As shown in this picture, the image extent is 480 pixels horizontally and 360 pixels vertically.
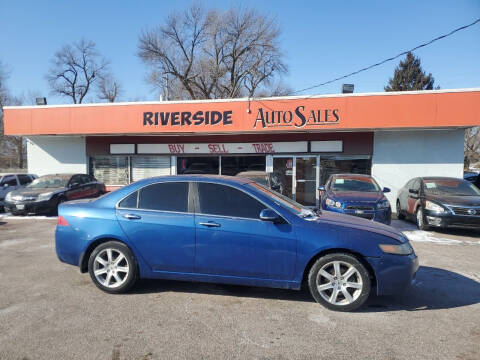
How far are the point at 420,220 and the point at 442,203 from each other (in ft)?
2.90

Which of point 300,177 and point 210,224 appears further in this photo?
point 300,177

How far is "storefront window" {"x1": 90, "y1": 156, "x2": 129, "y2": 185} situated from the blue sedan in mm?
11621

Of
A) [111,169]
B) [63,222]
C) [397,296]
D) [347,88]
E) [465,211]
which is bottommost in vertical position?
[397,296]

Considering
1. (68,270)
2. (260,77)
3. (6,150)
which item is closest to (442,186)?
(68,270)

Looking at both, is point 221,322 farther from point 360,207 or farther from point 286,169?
point 286,169

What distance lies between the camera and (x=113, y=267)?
13.6 ft

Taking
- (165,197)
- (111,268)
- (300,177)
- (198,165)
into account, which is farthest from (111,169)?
(165,197)

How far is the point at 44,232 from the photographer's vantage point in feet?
27.5

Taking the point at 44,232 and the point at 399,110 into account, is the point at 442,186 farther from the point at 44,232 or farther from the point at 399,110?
the point at 44,232

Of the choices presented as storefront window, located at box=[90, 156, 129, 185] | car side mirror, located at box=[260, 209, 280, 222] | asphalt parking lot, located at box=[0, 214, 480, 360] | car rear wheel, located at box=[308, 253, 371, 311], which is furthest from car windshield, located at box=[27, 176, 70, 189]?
car rear wheel, located at box=[308, 253, 371, 311]

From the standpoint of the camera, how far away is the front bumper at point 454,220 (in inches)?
306

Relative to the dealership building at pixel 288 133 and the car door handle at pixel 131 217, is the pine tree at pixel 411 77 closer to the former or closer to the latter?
the dealership building at pixel 288 133

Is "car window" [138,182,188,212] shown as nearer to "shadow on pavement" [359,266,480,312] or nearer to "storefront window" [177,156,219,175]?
"shadow on pavement" [359,266,480,312]

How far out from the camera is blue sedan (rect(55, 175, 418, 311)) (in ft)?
12.0
